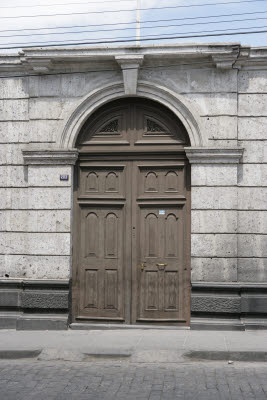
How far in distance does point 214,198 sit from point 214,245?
839 mm

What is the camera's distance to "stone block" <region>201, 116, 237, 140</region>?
10.6 metres

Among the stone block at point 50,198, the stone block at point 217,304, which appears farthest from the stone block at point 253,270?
the stone block at point 50,198

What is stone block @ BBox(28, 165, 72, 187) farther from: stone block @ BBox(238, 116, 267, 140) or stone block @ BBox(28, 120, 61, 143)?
stone block @ BBox(238, 116, 267, 140)

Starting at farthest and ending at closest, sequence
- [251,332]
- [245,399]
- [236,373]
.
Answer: [251,332] < [236,373] < [245,399]

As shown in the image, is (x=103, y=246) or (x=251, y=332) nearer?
(x=251, y=332)

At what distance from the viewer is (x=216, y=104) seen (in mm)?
10602

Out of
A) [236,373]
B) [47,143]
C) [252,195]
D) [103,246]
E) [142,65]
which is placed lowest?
[236,373]

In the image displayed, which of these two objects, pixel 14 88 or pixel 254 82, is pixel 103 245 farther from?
pixel 254 82

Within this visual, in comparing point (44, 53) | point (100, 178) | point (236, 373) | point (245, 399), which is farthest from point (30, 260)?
point (245, 399)

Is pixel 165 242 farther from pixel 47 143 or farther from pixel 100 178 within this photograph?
pixel 47 143

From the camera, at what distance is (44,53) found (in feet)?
34.9

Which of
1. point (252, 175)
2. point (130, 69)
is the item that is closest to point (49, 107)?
point (130, 69)

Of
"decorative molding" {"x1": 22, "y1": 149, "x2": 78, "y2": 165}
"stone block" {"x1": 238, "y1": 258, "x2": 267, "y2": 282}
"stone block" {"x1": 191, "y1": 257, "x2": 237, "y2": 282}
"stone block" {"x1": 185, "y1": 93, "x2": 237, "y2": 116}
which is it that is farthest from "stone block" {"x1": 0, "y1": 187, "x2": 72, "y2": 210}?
"stone block" {"x1": 238, "y1": 258, "x2": 267, "y2": 282}

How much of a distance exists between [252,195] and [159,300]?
8.35 feet
